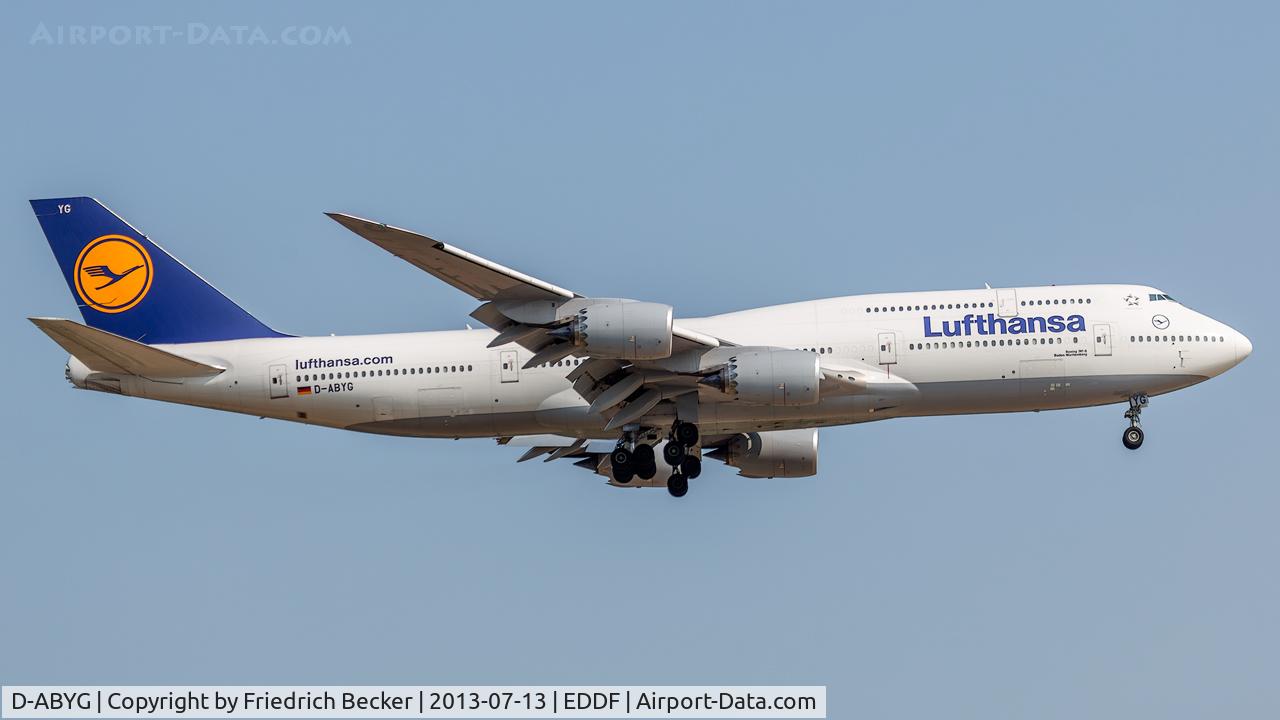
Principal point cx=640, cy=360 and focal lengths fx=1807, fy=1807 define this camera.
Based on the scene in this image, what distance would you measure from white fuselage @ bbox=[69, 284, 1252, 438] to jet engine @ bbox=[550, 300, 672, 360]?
144 inches

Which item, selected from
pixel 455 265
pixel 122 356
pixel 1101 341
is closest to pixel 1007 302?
pixel 1101 341

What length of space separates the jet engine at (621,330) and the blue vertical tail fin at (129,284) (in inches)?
419

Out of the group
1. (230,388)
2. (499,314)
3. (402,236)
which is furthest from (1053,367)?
(230,388)

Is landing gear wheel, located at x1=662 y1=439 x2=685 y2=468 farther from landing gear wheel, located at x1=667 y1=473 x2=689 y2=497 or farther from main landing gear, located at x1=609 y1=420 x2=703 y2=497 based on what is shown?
landing gear wheel, located at x1=667 y1=473 x2=689 y2=497

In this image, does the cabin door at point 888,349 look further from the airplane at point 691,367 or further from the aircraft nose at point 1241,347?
the aircraft nose at point 1241,347

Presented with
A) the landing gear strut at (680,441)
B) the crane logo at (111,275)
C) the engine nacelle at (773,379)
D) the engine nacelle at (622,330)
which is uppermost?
the crane logo at (111,275)

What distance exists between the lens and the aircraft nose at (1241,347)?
4550 cm

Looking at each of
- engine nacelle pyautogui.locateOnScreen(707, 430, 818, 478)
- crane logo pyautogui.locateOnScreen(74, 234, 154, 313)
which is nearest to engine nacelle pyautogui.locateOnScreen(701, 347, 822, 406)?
engine nacelle pyautogui.locateOnScreen(707, 430, 818, 478)

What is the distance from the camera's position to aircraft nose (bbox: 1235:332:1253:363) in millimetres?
45500

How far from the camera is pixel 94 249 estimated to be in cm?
4791

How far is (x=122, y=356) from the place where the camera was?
147 ft

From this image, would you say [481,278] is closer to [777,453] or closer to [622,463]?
[622,463]

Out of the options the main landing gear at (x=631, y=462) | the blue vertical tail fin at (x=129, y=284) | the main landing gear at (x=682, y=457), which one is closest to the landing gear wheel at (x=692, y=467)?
the main landing gear at (x=682, y=457)

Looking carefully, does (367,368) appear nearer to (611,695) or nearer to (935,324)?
(611,695)
